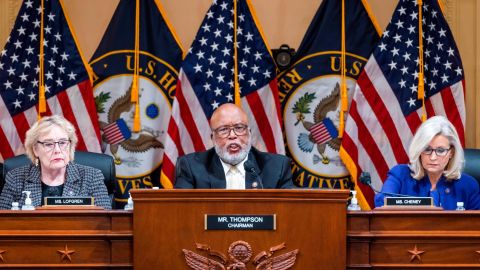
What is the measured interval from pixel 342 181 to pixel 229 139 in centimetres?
170

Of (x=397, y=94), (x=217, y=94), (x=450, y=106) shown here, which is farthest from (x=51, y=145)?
(x=450, y=106)

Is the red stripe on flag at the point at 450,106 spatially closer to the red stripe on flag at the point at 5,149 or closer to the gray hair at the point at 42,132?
the gray hair at the point at 42,132

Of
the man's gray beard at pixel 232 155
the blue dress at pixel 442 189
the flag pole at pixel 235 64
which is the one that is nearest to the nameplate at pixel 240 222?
the blue dress at pixel 442 189

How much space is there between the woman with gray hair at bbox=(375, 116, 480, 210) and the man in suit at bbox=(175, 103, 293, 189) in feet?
2.30

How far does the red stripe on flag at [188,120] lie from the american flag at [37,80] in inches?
24.8

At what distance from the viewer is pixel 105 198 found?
19.5 feet

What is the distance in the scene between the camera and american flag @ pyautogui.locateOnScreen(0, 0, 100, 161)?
24.4 feet

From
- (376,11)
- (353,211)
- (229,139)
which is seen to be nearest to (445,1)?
(376,11)

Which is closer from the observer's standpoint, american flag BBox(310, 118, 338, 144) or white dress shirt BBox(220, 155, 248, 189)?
white dress shirt BBox(220, 155, 248, 189)

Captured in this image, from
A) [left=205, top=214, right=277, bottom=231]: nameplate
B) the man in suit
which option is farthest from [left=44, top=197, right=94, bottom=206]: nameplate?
the man in suit

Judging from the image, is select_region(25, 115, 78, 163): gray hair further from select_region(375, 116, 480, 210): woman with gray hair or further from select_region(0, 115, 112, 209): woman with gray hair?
select_region(375, 116, 480, 210): woman with gray hair

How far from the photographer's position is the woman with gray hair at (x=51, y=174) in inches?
233

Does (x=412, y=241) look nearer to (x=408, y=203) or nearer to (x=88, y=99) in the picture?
(x=408, y=203)

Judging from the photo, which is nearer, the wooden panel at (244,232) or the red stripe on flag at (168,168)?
the wooden panel at (244,232)
